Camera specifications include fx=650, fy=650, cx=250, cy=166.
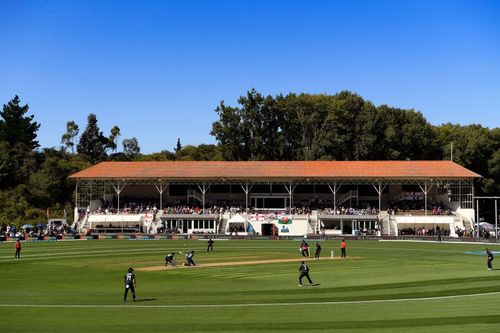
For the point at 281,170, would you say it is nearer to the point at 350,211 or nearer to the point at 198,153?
the point at 350,211

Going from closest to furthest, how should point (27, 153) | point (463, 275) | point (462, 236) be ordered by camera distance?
point (463, 275)
point (462, 236)
point (27, 153)

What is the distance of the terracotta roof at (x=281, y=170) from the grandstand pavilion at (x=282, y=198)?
128mm

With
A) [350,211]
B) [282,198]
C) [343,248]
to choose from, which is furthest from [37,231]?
[343,248]

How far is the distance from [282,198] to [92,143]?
64999mm

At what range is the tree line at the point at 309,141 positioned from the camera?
10588 centimetres

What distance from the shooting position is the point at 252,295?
30750 millimetres

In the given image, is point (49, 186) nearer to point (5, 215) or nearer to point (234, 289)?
point (5, 215)

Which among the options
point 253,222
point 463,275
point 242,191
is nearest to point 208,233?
point 253,222

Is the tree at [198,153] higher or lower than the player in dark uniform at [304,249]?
higher

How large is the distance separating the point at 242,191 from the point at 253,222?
9.88 m

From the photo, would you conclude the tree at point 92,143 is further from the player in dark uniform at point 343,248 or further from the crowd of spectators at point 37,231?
the player in dark uniform at point 343,248

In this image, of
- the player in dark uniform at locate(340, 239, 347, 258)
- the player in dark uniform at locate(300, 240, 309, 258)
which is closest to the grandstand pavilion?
the player in dark uniform at locate(340, 239, 347, 258)

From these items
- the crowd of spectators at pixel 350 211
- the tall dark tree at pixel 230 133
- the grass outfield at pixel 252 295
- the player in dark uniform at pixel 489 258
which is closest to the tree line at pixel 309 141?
the tall dark tree at pixel 230 133

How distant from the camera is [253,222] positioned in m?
83.6
